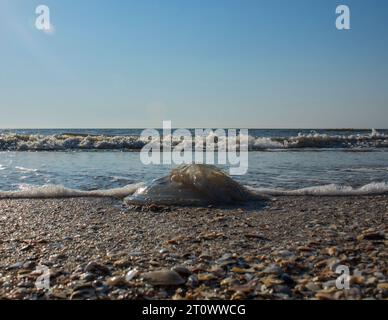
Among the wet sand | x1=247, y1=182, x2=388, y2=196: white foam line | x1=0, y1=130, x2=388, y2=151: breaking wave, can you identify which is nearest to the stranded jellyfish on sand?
the wet sand

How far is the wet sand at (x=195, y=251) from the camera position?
2533 millimetres

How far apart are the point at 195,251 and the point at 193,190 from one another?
103 inches

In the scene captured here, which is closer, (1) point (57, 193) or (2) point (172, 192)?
(2) point (172, 192)

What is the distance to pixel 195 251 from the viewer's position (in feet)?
11.0

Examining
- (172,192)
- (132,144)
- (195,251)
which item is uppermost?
(132,144)

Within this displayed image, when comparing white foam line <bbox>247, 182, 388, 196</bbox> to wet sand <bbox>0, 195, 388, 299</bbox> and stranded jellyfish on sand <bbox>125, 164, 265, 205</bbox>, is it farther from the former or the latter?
wet sand <bbox>0, 195, 388, 299</bbox>

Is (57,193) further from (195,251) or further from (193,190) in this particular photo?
(195,251)

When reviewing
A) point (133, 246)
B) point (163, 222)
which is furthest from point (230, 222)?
point (133, 246)

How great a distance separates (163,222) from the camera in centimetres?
457

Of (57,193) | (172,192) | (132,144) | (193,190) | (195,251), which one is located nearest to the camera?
(195,251)

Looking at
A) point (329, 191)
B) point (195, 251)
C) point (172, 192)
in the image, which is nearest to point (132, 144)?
point (329, 191)

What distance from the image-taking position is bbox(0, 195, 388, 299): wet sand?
2533 millimetres

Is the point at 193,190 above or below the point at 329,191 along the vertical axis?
above

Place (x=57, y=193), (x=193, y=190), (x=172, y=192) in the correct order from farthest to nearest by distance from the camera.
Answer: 1. (x=57, y=193)
2. (x=193, y=190)
3. (x=172, y=192)
